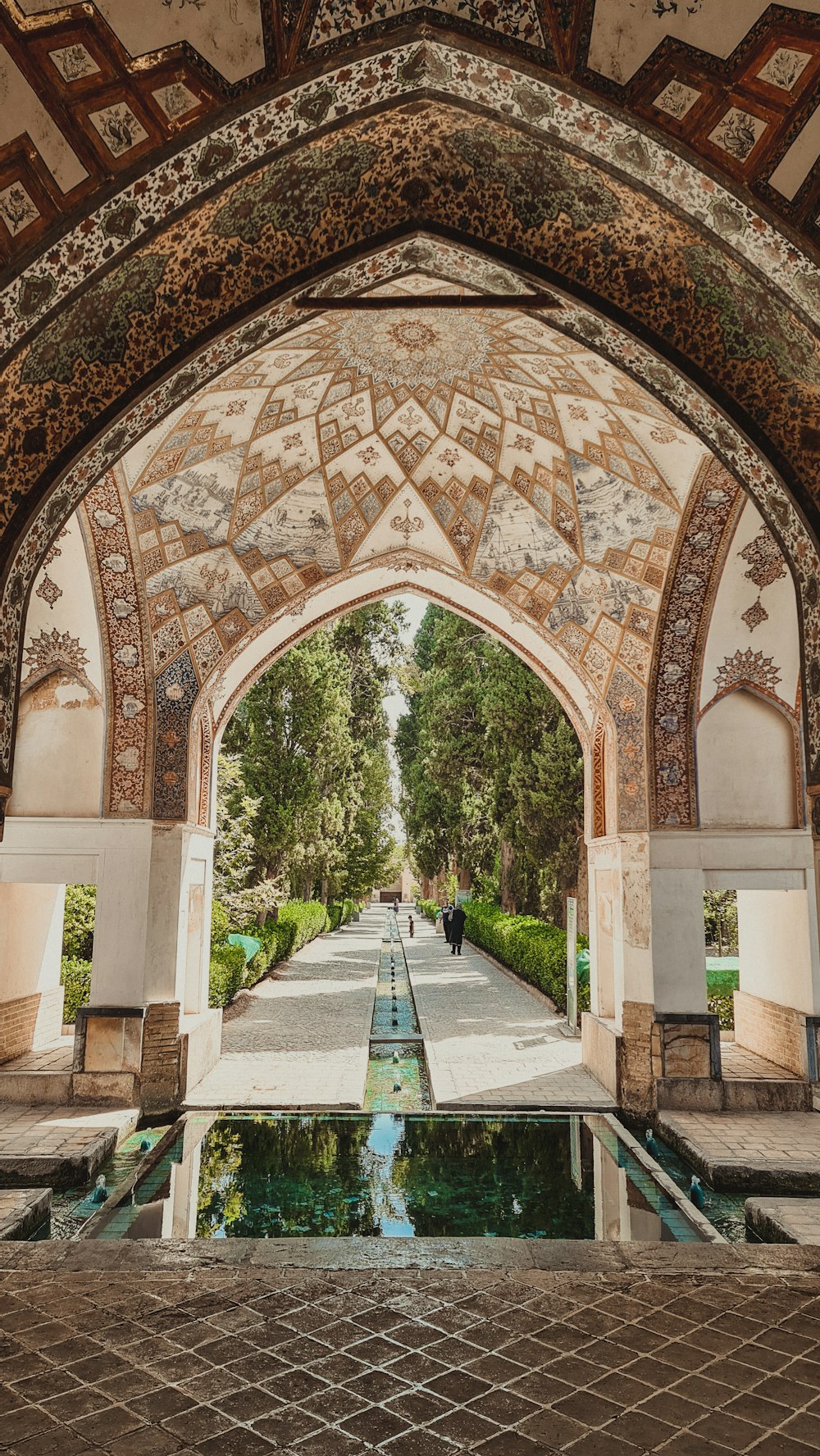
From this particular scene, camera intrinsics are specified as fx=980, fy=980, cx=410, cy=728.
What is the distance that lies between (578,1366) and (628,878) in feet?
17.9

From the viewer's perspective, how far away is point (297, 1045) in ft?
31.6

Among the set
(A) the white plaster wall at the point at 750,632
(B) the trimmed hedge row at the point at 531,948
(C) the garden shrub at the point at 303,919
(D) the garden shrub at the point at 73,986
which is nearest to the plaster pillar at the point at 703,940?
(A) the white plaster wall at the point at 750,632

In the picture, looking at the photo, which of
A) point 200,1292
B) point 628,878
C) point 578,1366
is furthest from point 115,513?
point 578,1366

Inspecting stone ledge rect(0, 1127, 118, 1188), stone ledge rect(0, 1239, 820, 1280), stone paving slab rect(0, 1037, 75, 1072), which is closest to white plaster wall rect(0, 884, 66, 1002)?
stone paving slab rect(0, 1037, 75, 1072)

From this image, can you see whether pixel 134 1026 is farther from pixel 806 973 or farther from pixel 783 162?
pixel 783 162

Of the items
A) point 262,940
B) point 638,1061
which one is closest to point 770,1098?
point 638,1061

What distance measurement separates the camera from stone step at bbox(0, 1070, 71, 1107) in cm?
748

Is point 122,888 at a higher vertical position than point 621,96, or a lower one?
lower

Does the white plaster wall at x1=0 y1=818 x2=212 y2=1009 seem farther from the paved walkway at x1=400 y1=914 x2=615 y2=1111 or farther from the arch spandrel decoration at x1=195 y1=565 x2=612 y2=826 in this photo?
the paved walkway at x1=400 y1=914 x2=615 y2=1111

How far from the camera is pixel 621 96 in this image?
11.1ft

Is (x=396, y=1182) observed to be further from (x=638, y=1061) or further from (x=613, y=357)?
(x=613, y=357)

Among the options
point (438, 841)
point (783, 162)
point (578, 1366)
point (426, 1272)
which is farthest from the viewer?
point (438, 841)

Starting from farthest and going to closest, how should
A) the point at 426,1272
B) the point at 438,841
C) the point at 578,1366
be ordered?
1. the point at 438,841
2. the point at 426,1272
3. the point at 578,1366

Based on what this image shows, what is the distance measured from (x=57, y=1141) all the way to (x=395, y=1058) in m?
3.74
